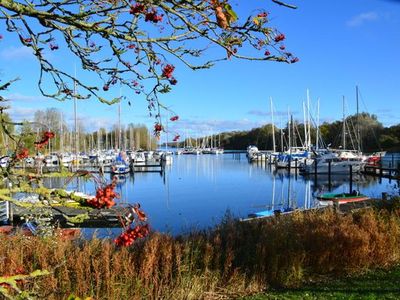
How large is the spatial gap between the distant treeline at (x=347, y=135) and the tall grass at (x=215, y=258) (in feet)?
193

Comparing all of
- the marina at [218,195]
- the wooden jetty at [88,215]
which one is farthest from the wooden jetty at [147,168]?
the wooden jetty at [88,215]

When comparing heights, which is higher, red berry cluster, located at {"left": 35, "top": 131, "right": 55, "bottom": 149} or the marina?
red berry cluster, located at {"left": 35, "top": 131, "right": 55, "bottom": 149}

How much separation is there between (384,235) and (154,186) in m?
40.1

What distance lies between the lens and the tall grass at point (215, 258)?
6.86 m

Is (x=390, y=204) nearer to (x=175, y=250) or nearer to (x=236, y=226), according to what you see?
(x=236, y=226)

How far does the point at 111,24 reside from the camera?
11.8 ft

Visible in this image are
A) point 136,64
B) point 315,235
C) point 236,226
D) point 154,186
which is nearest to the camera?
point 136,64

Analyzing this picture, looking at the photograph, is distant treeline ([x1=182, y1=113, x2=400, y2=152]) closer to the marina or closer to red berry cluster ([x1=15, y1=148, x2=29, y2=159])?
the marina

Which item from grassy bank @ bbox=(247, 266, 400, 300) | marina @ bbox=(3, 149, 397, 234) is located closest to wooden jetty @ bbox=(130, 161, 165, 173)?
marina @ bbox=(3, 149, 397, 234)

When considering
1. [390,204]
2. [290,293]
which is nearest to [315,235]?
[290,293]

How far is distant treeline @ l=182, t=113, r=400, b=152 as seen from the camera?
8025 cm

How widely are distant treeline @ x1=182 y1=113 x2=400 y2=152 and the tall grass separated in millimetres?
58957

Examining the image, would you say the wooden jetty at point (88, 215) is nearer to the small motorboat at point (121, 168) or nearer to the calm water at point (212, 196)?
the calm water at point (212, 196)

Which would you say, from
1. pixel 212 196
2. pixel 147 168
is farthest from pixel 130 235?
pixel 147 168
